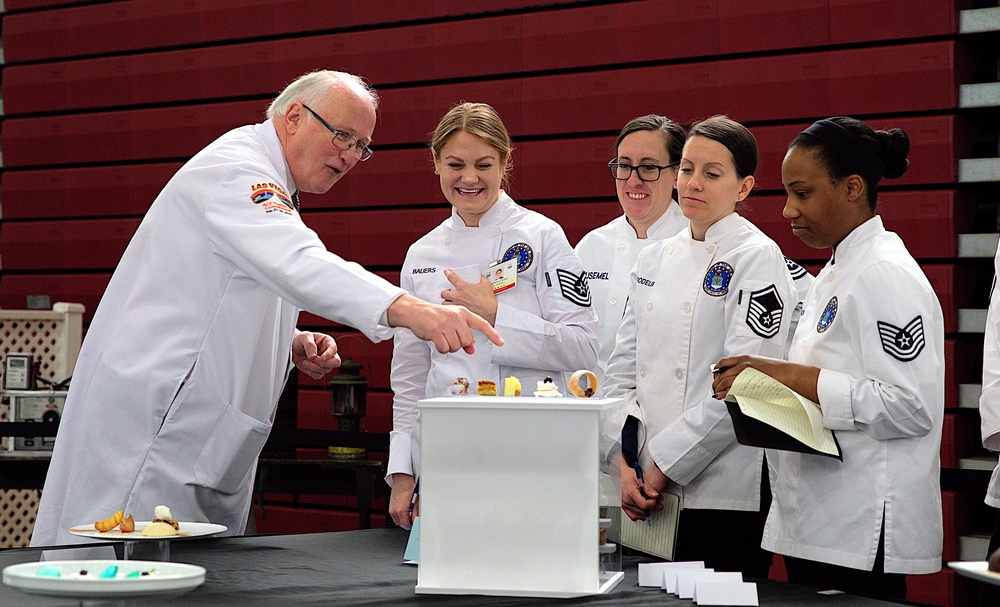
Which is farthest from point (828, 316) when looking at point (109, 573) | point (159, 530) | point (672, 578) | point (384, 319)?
point (109, 573)

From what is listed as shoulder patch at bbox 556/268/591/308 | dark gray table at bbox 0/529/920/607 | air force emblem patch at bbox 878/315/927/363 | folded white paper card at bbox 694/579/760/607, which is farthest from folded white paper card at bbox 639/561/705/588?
shoulder patch at bbox 556/268/591/308

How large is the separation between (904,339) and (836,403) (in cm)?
17

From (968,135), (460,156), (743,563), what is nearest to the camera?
(743,563)

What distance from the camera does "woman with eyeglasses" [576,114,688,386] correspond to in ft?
9.34

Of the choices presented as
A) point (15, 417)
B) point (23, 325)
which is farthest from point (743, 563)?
point (23, 325)

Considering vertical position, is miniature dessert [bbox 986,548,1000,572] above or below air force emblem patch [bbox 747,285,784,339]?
below

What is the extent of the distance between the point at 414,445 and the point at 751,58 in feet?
8.02

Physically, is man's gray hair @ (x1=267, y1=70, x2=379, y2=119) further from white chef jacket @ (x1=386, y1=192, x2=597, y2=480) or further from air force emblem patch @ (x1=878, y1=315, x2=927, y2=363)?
air force emblem patch @ (x1=878, y1=315, x2=927, y2=363)

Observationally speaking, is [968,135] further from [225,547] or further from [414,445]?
[225,547]

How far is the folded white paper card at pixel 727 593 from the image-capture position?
1294 mm

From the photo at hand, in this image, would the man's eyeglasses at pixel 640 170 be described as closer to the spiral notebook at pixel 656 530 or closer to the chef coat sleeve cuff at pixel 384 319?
the spiral notebook at pixel 656 530

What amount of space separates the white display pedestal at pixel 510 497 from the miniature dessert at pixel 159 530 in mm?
378

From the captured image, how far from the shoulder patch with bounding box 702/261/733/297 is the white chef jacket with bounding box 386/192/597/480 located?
32 cm

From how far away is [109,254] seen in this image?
5504 millimetres
